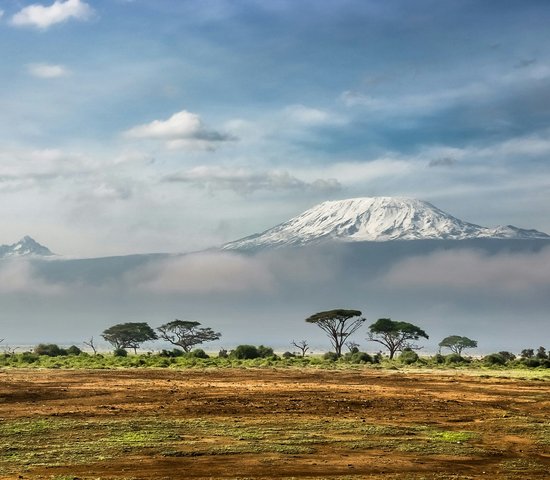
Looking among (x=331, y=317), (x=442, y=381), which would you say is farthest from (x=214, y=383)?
(x=331, y=317)

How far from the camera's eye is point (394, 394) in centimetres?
3741

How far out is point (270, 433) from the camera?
23281 mm

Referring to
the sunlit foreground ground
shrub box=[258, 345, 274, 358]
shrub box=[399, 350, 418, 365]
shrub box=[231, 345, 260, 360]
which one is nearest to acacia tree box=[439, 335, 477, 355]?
shrub box=[399, 350, 418, 365]

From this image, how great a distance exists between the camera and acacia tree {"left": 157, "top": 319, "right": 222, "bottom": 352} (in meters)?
134

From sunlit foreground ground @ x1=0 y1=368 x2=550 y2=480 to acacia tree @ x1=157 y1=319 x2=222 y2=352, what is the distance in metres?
94.2

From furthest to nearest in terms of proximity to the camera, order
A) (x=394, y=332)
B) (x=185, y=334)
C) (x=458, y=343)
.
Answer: (x=458, y=343) < (x=185, y=334) < (x=394, y=332)

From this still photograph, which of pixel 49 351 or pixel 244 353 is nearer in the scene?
pixel 244 353

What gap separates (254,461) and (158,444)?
349 cm

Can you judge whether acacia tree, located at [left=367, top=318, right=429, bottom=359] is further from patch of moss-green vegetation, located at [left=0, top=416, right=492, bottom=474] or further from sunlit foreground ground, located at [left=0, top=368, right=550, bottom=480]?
patch of moss-green vegetation, located at [left=0, top=416, right=492, bottom=474]

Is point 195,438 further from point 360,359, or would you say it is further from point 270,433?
point 360,359

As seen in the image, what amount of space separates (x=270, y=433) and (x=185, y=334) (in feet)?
374

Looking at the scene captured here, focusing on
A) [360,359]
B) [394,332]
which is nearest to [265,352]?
[360,359]

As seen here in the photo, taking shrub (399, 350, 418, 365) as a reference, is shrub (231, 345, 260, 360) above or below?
above

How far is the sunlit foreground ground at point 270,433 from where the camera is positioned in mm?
18312
